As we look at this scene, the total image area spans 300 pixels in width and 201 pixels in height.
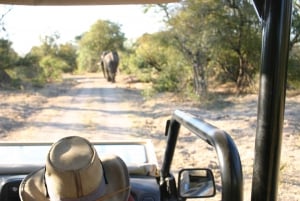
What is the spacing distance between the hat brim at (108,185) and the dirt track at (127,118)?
11.0 feet

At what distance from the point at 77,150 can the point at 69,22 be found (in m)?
10.6

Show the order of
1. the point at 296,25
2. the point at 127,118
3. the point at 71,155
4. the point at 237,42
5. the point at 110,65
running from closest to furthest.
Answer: the point at 71,155 → the point at 296,25 → the point at 237,42 → the point at 127,118 → the point at 110,65

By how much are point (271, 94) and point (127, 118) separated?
7367mm

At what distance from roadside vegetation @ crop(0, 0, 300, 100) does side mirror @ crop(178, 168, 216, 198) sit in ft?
15.7

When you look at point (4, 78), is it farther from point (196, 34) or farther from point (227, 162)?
point (227, 162)

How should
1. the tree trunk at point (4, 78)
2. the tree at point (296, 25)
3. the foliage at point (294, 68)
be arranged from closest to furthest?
the tree at point (296, 25), the foliage at point (294, 68), the tree trunk at point (4, 78)

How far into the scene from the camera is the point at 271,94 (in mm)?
1147

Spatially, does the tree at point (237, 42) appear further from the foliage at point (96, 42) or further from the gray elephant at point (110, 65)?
the foliage at point (96, 42)

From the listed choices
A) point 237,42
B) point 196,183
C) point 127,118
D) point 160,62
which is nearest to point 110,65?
point 160,62

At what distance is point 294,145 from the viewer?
5.68 metres

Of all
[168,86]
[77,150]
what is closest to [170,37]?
[168,86]

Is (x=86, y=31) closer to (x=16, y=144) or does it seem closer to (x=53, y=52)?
(x=53, y=52)

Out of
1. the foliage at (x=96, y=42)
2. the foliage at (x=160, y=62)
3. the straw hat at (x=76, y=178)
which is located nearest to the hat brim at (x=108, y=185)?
the straw hat at (x=76, y=178)

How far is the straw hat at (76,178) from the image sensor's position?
114 centimetres
